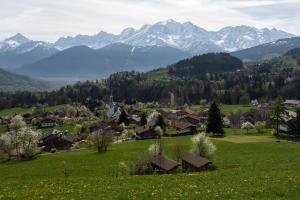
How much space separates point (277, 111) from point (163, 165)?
190 ft

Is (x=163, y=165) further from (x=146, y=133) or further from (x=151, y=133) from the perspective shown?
(x=146, y=133)

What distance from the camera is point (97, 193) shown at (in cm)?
2739

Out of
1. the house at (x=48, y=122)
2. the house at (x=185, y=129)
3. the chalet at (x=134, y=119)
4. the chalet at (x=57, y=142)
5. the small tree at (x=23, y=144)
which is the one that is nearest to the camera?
the small tree at (x=23, y=144)

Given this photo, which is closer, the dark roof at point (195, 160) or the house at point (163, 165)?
the house at point (163, 165)

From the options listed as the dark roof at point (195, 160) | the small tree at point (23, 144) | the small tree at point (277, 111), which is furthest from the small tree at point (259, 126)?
the dark roof at point (195, 160)

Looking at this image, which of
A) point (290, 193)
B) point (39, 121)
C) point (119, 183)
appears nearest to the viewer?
point (290, 193)

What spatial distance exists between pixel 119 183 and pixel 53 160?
5622cm

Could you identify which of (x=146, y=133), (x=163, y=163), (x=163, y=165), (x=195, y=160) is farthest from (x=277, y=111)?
(x=163, y=165)

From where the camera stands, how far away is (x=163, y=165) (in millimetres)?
56719

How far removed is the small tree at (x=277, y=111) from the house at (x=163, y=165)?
2123 inches

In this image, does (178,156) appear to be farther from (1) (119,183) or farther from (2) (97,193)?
(2) (97,193)

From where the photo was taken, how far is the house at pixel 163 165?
55.7m

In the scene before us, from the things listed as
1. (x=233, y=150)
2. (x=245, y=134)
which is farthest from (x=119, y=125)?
(x=233, y=150)

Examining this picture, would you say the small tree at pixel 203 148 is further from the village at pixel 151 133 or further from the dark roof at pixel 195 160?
the dark roof at pixel 195 160
